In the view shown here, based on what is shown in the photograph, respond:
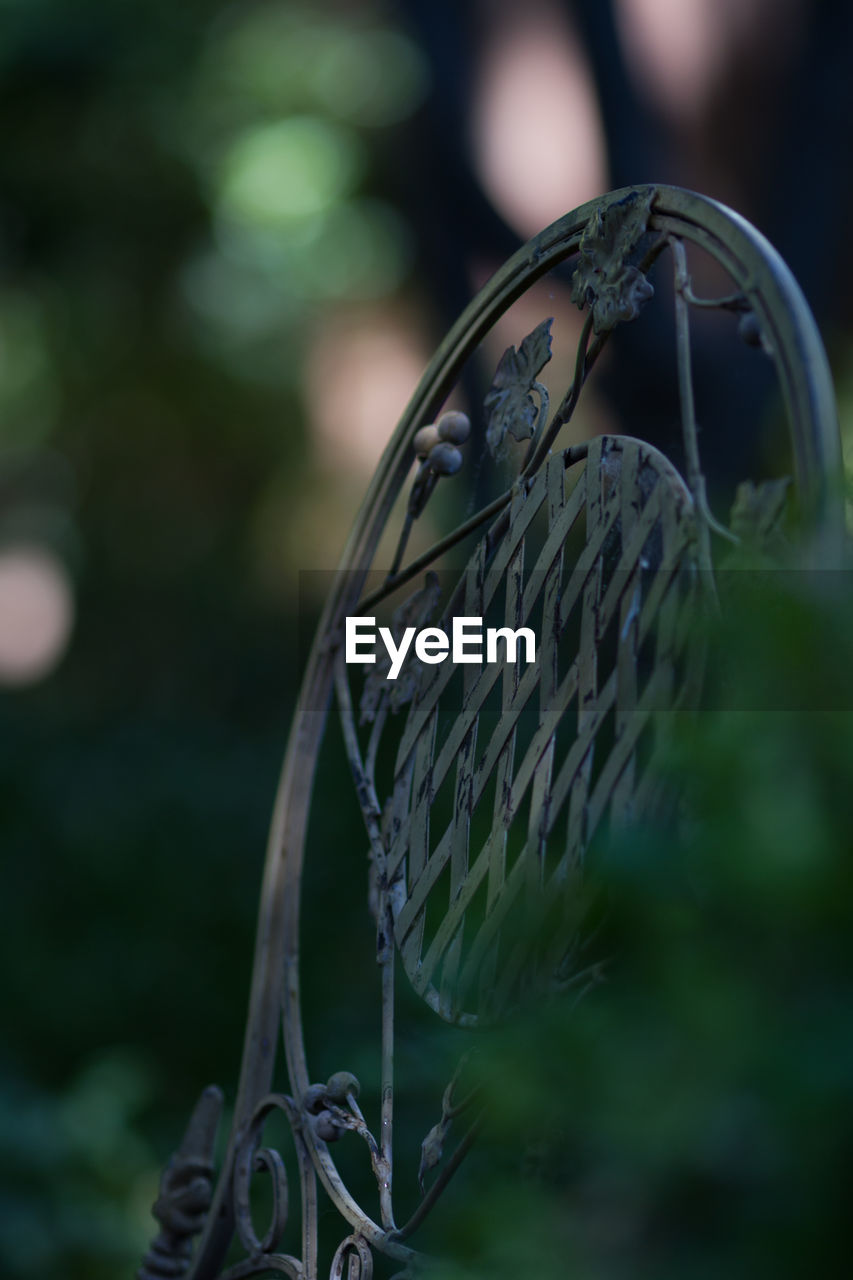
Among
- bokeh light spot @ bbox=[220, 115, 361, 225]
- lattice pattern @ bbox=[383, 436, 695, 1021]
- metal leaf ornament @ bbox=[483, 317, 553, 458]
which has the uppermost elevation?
bokeh light spot @ bbox=[220, 115, 361, 225]

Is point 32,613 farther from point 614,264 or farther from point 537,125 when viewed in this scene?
point 614,264

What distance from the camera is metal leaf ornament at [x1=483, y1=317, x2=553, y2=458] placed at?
0.62 m

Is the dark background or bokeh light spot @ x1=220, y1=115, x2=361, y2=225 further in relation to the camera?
bokeh light spot @ x1=220, y1=115, x2=361, y2=225

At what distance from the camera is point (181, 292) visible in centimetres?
352

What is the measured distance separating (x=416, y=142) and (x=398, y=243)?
1.15 metres

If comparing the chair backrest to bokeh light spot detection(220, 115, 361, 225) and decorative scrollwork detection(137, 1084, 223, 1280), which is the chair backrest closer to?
decorative scrollwork detection(137, 1084, 223, 1280)

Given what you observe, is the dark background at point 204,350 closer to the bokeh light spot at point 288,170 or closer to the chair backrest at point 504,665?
the bokeh light spot at point 288,170

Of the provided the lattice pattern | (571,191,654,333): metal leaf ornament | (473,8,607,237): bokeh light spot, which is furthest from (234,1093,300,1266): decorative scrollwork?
(473,8,607,237): bokeh light spot

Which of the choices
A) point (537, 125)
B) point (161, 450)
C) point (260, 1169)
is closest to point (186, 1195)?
point (260, 1169)

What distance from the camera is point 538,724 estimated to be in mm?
574

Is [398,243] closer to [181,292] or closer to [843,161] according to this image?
[181,292]

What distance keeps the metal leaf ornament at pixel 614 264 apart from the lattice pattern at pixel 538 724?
6 centimetres

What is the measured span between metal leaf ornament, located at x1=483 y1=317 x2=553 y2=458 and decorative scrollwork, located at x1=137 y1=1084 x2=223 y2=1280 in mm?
451

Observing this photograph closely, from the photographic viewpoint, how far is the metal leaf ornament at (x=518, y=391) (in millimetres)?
617
